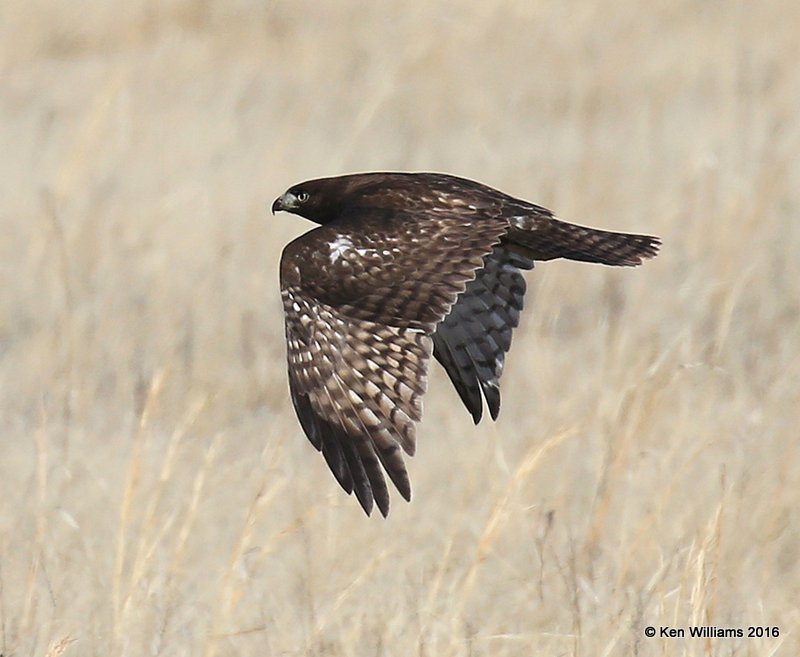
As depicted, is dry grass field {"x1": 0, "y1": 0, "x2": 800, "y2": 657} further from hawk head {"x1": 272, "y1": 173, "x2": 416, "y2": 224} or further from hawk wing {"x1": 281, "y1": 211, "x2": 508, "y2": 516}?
hawk head {"x1": 272, "y1": 173, "x2": 416, "y2": 224}

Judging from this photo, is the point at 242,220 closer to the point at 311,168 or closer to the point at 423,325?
the point at 311,168

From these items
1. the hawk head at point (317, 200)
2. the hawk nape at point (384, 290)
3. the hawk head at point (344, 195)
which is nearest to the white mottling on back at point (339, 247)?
the hawk nape at point (384, 290)

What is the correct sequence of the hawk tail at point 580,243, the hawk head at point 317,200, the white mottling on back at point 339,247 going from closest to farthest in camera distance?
1. the white mottling on back at point 339,247
2. the hawk tail at point 580,243
3. the hawk head at point 317,200

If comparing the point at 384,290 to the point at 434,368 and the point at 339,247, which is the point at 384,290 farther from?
the point at 434,368

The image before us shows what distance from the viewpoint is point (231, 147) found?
991 centimetres

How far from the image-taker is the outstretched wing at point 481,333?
4336 millimetres

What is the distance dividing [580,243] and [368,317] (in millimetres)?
554

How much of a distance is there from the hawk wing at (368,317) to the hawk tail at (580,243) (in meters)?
0.13

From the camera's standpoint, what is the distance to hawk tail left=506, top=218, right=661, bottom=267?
154 inches

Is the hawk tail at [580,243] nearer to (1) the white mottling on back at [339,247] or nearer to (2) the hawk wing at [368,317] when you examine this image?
(2) the hawk wing at [368,317]

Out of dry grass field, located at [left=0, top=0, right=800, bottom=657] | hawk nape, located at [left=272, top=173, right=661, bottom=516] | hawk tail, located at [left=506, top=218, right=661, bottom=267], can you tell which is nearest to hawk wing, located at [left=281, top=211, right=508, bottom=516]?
hawk nape, located at [left=272, top=173, right=661, bottom=516]

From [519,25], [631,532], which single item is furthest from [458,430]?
[519,25]

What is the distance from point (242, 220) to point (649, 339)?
8.79ft

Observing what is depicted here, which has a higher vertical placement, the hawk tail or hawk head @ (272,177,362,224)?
hawk head @ (272,177,362,224)
